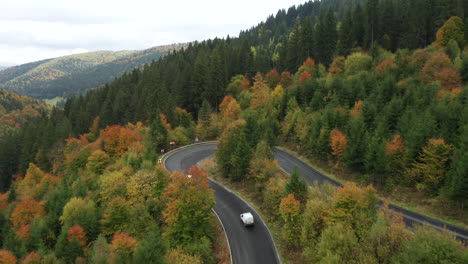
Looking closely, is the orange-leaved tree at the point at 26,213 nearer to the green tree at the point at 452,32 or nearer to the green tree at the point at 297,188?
the green tree at the point at 297,188

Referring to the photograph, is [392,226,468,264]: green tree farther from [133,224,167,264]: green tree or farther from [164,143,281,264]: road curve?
[133,224,167,264]: green tree

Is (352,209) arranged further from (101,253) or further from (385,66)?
(385,66)

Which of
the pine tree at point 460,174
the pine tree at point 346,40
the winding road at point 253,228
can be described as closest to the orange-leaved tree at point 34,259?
the winding road at point 253,228

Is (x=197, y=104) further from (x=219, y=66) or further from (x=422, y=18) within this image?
(x=422, y=18)

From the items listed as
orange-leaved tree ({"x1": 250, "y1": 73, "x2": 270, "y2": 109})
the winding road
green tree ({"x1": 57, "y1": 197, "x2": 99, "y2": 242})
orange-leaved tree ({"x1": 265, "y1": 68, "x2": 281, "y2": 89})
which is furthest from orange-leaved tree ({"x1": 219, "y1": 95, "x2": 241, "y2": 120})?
green tree ({"x1": 57, "y1": 197, "x2": 99, "y2": 242})

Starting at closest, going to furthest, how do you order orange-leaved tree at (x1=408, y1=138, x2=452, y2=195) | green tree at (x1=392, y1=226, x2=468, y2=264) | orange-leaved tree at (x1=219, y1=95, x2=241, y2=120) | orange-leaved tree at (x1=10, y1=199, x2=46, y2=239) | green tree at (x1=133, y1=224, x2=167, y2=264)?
green tree at (x1=392, y1=226, x2=468, y2=264), green tree at (x1=133, y1=224, x2=167, y2=264), orange-leaved tree at (x1=408, y1=138, x2=452, y2=195), orange-leaved tree at (x1=10, y1=199, x2=46, y2=239), orange-leaved tree at (x1=219, y1=95, x2=241, y2=120)

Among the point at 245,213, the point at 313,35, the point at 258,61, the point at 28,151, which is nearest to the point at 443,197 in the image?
the point at 245,213

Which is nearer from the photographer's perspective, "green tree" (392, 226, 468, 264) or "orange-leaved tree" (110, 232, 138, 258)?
"green tree" (392, 226, 468, 264)
